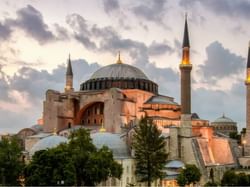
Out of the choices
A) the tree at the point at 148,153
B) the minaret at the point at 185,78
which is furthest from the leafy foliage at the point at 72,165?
the minaret at the point at 185,78

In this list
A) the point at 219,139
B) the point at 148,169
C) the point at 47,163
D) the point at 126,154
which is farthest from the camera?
the point at 219,139

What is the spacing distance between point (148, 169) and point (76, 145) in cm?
650

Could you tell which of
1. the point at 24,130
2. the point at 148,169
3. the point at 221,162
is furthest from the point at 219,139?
the point at 24,130

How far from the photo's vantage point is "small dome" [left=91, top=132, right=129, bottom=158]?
31.8m

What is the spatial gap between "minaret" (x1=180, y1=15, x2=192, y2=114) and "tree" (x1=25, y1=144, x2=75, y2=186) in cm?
1384

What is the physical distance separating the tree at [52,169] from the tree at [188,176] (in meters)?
8.76

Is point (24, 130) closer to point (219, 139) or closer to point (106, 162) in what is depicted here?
point (219, 139)

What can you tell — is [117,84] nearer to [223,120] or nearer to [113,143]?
[113,143]

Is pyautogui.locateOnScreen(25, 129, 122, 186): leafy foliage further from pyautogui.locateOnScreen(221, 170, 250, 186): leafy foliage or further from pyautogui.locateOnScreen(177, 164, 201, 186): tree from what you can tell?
pyautogui.locateOnScreen(221, 170, 250, 186): leafy foliage

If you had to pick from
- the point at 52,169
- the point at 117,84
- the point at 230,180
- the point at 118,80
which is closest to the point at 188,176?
the point at 230,180

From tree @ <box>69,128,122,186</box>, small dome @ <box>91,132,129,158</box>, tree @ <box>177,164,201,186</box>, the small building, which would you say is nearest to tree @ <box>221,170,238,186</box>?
tree @ <box>177,164,201,186</box>

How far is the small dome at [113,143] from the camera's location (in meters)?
31.8

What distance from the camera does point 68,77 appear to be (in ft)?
148

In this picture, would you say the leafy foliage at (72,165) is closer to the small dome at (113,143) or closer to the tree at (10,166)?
the tree at (10,166)
